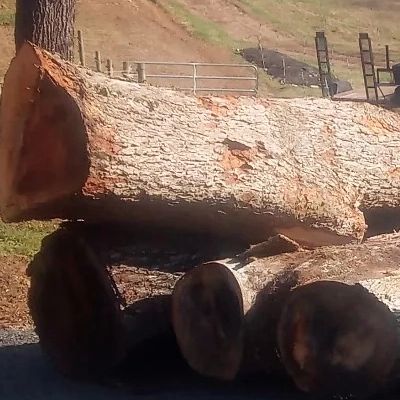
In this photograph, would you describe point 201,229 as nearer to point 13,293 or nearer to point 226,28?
point 13,293

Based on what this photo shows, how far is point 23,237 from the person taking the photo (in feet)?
33.5

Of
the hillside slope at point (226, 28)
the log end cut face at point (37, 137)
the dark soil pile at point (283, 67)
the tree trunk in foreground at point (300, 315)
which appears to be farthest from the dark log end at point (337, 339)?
the dark soil pile at point (283, 67)

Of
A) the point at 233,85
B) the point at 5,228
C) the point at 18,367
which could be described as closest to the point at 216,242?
the point at 18,367

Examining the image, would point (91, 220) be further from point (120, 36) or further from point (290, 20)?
point (290, 20)

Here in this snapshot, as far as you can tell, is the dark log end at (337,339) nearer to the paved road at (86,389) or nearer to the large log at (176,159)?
the paved road at (86,389)

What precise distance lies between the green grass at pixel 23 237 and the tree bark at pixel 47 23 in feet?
5.72

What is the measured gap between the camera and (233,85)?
26094mm

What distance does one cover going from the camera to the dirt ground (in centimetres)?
827

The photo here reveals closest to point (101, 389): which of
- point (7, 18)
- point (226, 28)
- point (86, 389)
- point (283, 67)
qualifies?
point (86, 389)

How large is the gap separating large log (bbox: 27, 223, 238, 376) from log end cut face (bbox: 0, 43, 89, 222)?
0.48 meters

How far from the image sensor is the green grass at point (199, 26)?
3553cm

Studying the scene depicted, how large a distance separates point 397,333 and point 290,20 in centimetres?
3834

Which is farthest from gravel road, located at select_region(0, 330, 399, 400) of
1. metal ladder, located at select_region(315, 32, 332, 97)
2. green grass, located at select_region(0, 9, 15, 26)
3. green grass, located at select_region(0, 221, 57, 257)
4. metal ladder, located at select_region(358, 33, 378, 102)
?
green grass, located at select_region(0, 9, 15, 26)

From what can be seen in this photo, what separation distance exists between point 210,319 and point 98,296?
29.5 inches
